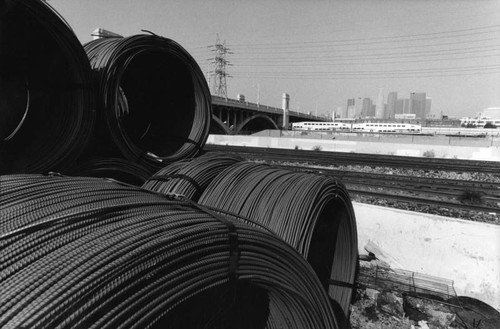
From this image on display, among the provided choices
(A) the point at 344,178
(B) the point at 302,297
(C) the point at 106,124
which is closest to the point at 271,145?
(A) the point at 344,178

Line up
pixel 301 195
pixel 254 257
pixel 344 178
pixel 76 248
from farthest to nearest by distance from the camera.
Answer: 1. pixel 344 178
2. pixel 301 195
3. pixel 254 257
4. pixel 76 248

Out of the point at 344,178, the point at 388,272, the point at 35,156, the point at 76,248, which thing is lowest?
the point at 388,272

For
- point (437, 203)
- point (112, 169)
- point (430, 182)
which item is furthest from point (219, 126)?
point (112, 169)

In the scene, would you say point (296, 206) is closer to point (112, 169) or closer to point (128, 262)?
point (128, 262)

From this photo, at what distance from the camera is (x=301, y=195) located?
12.3 feet

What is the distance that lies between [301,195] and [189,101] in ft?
10.9

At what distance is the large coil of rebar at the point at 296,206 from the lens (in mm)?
3584

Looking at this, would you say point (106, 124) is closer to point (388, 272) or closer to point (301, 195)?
point (301, 195)

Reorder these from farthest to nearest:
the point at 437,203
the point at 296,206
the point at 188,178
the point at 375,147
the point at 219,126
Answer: the point at 219,126, the point at 375,147, the point at 437,203, the point at 188,178, the point at 296,206

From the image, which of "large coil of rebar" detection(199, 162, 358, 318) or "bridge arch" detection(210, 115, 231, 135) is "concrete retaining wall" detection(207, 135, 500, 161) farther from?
"large coil of rebar" detection(199, 162, 358, 318)

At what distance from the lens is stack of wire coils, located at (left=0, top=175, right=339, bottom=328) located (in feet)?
Answer: 5.15

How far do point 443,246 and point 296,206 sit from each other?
3.34 metres

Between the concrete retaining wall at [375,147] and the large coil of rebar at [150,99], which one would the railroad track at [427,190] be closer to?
the large coil of rebar at [150,99]

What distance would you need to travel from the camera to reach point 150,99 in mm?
6551
